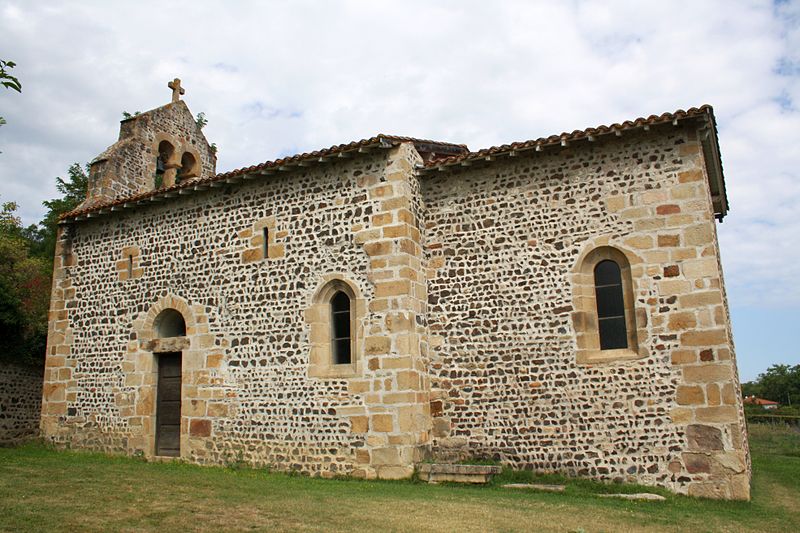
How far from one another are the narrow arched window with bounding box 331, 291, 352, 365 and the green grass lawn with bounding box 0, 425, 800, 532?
220 centimetres

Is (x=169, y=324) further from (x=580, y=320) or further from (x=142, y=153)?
(x=580, y=320)

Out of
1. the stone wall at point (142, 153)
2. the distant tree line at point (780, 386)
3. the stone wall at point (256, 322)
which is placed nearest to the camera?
the stone wall at point (256, 322)

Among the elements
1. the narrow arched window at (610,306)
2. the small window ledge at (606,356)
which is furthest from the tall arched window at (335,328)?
the narrow arched window at (610,306)

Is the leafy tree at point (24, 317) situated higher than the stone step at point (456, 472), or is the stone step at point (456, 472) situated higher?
the leafy tree at point (24, 317)

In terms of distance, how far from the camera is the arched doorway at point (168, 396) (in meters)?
13.3

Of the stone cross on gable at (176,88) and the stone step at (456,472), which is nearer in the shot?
the stone step at (456,472)

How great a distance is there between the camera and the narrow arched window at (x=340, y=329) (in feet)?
38.7

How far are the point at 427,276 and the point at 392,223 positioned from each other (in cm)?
124

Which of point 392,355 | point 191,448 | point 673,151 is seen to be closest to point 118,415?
point 191,448

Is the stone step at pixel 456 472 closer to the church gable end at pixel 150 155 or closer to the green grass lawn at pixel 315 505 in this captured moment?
the green grass lawn at pixel 315 505

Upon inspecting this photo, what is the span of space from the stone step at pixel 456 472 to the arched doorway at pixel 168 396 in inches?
220

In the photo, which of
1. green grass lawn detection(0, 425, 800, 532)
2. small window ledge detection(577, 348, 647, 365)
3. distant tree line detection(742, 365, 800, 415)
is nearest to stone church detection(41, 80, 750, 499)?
small window ledge detection(577, 348, 647, 365)

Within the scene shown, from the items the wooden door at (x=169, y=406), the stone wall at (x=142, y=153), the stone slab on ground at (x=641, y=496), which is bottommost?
the stone slab on ground at (x=641, y=496)

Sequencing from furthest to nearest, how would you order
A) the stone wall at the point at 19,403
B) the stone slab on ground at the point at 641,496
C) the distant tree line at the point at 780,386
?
the distant tree line at the point at 780,386, the stone wall at the point at 19,403, the stone slab on ground at the point at 641,496
